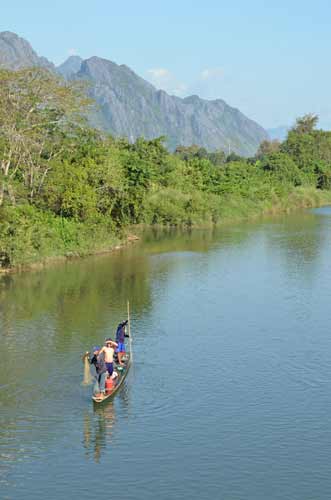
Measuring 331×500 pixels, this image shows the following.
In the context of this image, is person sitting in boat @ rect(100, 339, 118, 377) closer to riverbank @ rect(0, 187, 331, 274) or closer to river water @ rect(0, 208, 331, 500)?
river water @ rect(0, 208, 331, 500)

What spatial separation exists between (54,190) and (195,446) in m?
30.1

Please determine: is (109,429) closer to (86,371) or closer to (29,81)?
(86,371)

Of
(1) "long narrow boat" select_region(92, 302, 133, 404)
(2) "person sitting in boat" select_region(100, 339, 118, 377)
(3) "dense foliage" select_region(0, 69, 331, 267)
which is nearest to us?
(1) "long narrow boat" select_region(92, 302, 133, 404)

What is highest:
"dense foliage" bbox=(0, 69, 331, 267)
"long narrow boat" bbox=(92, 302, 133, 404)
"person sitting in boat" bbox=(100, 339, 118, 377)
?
"dense foliage" bbox=(0, 69, 331, 267)

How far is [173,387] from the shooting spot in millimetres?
23172

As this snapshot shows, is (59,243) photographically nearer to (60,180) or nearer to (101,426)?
(60,180)

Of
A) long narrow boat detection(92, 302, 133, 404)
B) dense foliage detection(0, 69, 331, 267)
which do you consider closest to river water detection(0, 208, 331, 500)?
long narrow boat detection(92, 302, 133, 404)

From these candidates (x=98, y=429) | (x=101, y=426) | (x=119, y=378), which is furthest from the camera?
(x=119, y=378)

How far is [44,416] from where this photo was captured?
68.0ft

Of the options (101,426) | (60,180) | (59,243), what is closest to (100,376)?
(101,426)

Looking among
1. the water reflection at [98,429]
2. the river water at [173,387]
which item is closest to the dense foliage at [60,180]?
the river water at [173,387]

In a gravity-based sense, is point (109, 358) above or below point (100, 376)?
above

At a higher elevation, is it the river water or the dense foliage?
the dense foliage

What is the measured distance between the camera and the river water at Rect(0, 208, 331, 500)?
17.6 m
